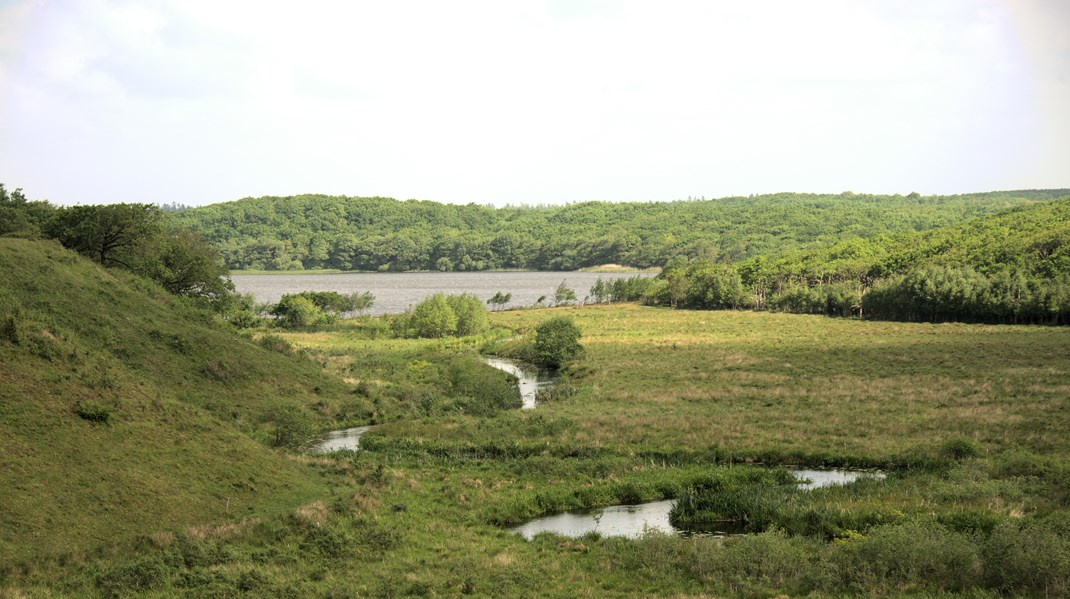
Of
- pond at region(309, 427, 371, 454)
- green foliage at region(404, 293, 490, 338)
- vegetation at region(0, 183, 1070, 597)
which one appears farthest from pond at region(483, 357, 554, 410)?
green foliage at region(404, 293, 490, 338)

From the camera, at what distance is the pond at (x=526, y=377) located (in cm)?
6112

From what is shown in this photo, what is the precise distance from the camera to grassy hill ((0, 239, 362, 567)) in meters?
26.2

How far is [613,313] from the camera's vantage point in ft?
470

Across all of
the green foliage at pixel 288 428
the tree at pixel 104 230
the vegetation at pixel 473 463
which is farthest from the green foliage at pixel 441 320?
the green foliage at pixel 288 428

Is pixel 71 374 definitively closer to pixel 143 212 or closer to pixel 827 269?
pixel 143 212

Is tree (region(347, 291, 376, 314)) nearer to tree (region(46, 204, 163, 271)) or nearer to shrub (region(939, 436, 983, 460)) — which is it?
tree (region(46, 204, 163, 271))

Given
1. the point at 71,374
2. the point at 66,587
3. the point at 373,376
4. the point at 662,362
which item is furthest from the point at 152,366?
the point at 662,362

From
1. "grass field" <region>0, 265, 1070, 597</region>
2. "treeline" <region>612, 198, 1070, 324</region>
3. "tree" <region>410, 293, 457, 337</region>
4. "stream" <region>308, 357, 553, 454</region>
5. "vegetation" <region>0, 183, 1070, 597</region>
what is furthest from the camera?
"treeline" <region>612, 198, 1070, 324</region>

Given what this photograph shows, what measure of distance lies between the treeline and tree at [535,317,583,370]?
66.0 metres

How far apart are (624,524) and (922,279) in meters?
107

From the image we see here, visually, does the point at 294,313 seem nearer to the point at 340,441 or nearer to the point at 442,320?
the point at 442,320

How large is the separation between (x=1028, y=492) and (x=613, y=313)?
114 meters

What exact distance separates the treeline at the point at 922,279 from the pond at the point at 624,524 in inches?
3559

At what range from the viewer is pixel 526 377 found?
74.4 metres
